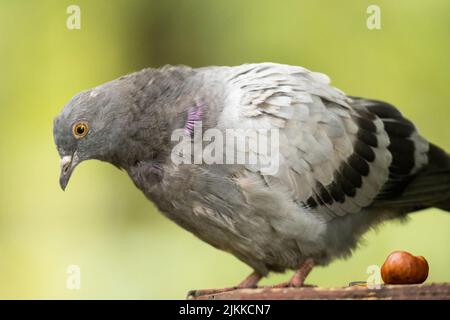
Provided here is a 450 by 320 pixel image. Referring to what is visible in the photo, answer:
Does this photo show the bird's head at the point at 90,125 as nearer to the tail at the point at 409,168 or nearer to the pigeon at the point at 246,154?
the pigeon at the point at 246,154

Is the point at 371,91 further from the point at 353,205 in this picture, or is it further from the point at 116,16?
the point at 353,205

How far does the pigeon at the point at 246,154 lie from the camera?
5.38m

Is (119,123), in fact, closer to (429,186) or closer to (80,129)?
(80,129)

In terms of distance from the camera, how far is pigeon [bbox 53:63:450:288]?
538 centimetres

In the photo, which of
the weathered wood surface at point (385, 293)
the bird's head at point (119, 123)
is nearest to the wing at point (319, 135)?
the bird's head at point (119, 123)

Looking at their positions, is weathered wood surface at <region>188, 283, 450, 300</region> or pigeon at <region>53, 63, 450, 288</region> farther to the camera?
pigeon at <region>53, 63, 450, 288</region>

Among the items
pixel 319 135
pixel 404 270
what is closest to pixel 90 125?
Answer: pixel 319 135

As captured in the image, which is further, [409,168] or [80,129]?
[409,168]

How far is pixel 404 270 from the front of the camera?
4789mm

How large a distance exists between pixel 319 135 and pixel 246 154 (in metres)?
0.60

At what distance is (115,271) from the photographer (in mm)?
9242

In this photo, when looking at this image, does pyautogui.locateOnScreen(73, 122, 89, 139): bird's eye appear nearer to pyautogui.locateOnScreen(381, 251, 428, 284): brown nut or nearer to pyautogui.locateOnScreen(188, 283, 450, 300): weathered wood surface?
pyautogui.locateOnScreen(188, 283, 450, 300): weathered wood surface

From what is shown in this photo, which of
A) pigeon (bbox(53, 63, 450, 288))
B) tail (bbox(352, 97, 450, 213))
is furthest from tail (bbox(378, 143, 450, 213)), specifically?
pigeon (bbox(53, 63, 450, 288))

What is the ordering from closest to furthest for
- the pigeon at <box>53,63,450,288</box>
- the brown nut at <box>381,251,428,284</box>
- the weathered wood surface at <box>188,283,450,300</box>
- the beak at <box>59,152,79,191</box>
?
the weathered wood surface at <box>188,283,450,300</box>, the brown nut at <box>381,251,428,284</box>, the pigeon at <box>53,63,450,288</box>, the beak at <box>59,152,79,191</box>
